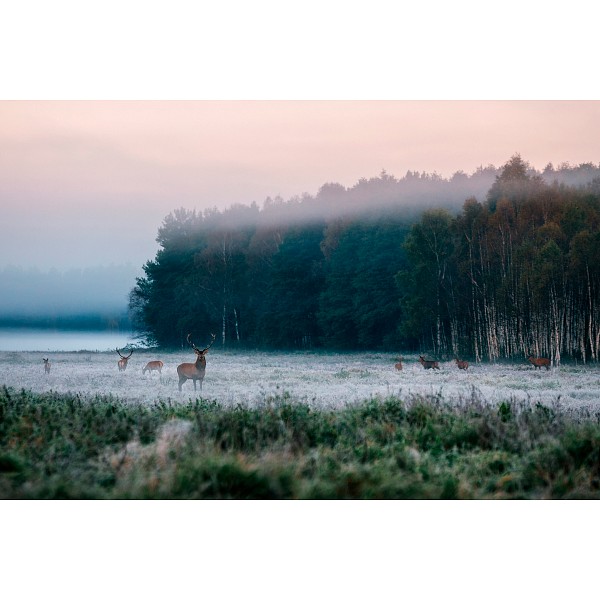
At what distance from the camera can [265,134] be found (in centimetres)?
828

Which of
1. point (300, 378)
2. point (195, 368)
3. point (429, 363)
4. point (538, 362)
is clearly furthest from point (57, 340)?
point (538, 362)

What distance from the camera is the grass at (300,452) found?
17.0ft

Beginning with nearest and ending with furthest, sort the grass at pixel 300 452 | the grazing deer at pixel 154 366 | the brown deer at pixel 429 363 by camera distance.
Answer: the grass at pixel 300 452 → the brown deer at pixel 429 363 → the grazing deer at pixel 154 366

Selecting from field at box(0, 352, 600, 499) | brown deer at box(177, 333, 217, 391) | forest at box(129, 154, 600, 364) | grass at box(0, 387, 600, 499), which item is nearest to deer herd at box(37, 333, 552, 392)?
brown deer at box(177, 333, 217, 391)

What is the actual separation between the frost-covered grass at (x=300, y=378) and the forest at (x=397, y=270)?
24cm

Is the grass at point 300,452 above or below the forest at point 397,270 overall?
below

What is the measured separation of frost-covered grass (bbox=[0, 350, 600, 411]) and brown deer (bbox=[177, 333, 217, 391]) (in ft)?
0.28

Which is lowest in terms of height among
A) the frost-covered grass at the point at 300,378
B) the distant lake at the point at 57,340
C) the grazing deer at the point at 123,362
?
the frost-covered grass at the point at 300,378

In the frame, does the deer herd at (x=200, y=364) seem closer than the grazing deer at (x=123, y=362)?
Yes

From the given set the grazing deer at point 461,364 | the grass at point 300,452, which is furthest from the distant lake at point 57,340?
the grazing deer at point 461,364

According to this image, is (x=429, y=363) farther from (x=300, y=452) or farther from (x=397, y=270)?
(x=300, y=452)

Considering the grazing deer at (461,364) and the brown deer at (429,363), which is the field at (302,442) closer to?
the brown deer at (429,363)
